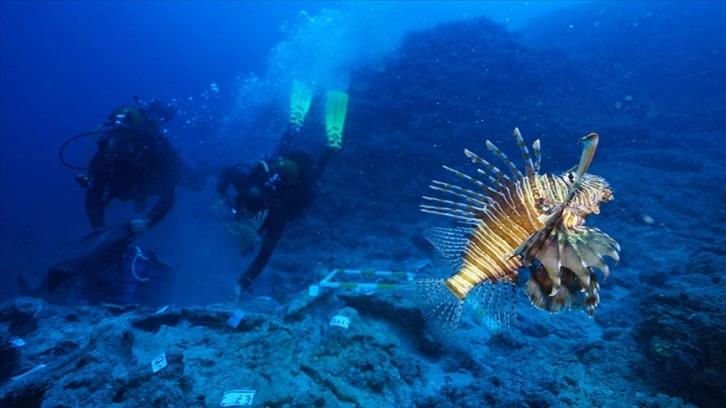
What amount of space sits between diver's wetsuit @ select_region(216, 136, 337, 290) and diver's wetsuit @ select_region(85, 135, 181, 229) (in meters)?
1.49

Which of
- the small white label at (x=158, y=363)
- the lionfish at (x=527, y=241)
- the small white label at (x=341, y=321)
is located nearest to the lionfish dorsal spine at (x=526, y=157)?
the lionfish at (x=527, y=241)

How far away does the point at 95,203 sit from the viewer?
18.4 ft

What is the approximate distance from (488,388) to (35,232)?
24.8 m

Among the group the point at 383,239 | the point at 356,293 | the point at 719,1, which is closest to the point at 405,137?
the point at 383,239

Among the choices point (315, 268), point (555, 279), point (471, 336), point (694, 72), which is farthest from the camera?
point (694, 72)

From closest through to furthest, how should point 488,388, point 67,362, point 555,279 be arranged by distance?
1. point 555,279
2. point 488,388
3. point 67,362

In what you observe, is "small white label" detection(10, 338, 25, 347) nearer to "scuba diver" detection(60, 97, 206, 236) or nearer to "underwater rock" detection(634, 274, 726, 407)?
"scuba diver" detection(60, 97, 206, 236)

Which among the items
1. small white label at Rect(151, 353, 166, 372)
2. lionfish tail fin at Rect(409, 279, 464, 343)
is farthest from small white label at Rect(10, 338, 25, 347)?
lionfish tail fin at Rect(409, 279, 464, 343)

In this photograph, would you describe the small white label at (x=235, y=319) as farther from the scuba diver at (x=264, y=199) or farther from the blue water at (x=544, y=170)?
the scuba diver at (x=264, y=199)

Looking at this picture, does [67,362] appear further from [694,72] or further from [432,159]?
[694,72]

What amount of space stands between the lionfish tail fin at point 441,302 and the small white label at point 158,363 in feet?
6.13

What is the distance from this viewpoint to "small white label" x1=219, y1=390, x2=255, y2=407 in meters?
2.20

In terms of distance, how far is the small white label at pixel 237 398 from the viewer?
2199 millimetres

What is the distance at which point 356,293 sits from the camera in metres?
3.49
